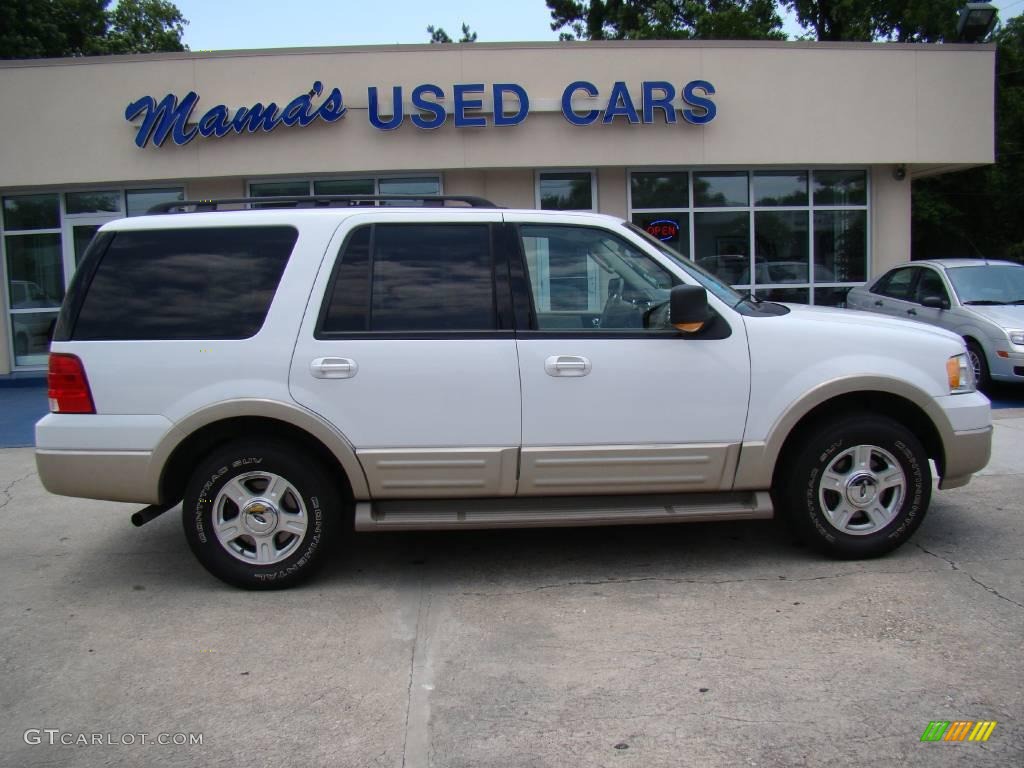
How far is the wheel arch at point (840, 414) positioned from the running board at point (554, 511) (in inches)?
6.2

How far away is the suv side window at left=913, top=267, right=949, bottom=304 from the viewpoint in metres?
10.5

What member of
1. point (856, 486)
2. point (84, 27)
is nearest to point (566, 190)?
point (856, 486)

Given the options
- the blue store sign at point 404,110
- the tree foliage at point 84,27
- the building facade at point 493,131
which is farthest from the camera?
the tree foliage at point 84,27

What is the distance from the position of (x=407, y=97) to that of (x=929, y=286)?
785 cm

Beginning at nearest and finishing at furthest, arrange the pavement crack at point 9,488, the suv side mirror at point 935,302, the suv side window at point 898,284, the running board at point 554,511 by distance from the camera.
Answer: the running board at point 554,511, the pavement crack at point 9,488, the suv side mirror at point 935,302, the suv side window at point 898,284

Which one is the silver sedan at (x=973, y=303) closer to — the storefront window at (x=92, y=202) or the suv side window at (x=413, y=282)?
the suv side window at (x=413, y=282)

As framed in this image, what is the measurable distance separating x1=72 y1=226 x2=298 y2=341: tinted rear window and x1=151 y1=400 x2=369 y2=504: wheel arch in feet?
1.38

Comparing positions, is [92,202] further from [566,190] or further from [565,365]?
[565,365]

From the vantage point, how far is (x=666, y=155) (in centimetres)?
1311

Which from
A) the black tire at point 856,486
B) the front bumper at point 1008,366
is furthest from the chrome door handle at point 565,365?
the front bumper at point 1008,366

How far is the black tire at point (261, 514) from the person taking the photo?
4457 millimetres

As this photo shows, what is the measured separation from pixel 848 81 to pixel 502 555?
37.4ft

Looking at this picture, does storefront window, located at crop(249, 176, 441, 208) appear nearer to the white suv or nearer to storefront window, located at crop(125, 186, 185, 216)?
storefront window, located at crop(125, 186, 185, 216)

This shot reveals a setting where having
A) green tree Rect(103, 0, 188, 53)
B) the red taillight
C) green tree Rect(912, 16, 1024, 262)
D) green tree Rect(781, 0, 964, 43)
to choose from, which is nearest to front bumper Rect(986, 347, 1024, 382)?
the red taillight
